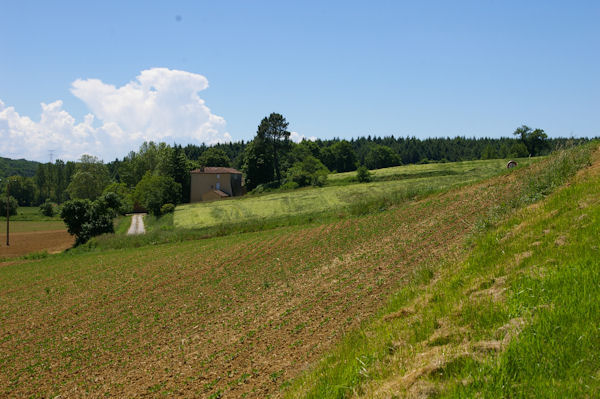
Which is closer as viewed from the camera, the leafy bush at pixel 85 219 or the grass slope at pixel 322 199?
the grass slope at pixel 322 199

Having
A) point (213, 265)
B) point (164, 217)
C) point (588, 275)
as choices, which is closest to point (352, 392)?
point (588, 275)

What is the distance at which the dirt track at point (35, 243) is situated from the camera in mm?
56219

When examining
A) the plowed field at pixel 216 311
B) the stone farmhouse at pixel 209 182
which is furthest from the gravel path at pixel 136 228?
the plowed field at pixel 216 311

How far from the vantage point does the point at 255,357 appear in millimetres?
10383

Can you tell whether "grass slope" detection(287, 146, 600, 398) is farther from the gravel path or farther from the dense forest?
the dense forest

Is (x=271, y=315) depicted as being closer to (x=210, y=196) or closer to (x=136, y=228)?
(x=136, y=228)

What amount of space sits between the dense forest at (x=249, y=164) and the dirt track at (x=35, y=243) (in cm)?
1631

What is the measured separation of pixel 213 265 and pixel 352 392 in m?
22.0

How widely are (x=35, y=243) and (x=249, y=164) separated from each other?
174ft

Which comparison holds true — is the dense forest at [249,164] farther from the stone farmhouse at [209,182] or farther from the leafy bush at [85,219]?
the leafy bush at [85,219]

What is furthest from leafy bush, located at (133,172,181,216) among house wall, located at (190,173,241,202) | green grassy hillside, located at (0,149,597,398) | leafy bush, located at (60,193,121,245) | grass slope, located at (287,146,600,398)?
grass slope, located at (287,146,600,398)

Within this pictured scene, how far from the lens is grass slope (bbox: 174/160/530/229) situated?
57562 millimetres

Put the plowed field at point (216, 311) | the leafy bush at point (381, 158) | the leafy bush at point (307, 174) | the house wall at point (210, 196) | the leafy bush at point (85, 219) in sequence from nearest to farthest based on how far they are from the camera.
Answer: the plowed field at point (216, 311) < the leafy bush at point (85, 219) < the leafy bush at point (307, 174) < the house wall at point (210, 196) < the leafy bush at point (381, 158)

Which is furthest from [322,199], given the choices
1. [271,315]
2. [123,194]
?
[123,194]
